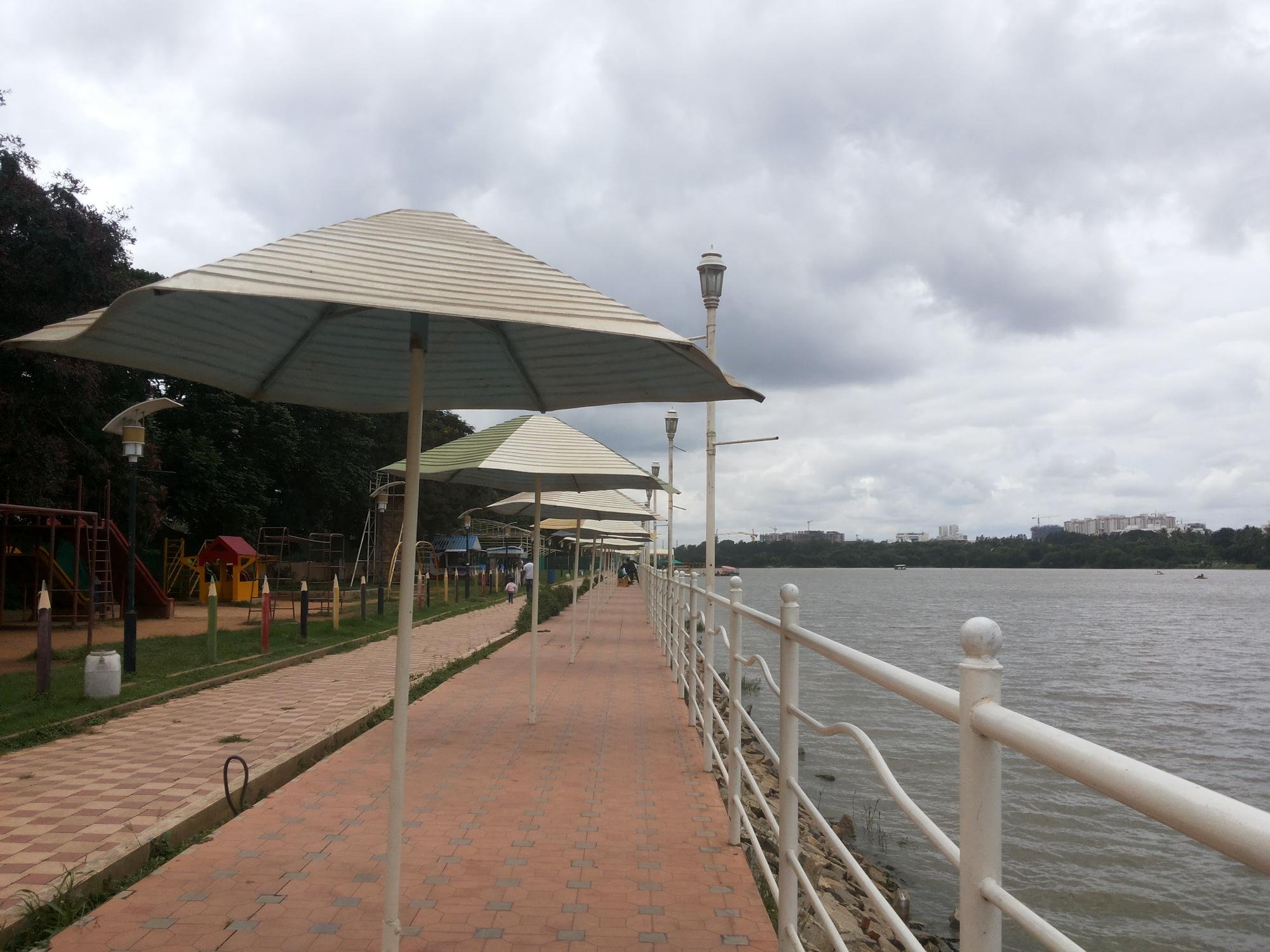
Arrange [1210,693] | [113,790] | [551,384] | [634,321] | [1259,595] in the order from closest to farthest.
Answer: [634,321]
[551,384]
[113,790]
[1210,693]
[1259,595]

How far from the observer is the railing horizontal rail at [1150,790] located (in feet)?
2.97

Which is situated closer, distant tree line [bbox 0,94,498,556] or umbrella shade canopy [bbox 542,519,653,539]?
distant tree line [bbox 0,94,498,556]

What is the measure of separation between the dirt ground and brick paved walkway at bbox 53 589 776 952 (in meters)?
7.39

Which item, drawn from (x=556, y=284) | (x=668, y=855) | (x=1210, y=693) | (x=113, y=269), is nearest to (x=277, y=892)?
(x=668, y=855)

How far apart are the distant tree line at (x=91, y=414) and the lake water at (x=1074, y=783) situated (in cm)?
1246

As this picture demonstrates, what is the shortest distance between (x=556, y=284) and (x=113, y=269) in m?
17.4

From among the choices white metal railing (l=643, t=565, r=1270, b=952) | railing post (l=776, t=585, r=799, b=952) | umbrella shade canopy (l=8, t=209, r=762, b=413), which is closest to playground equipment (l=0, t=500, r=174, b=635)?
umbrella shade canopy (l=8, t=209, r=762, b=413)

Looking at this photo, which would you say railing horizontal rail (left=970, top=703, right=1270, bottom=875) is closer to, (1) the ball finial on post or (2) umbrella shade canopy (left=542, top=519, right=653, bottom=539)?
(1) the ball finial on post

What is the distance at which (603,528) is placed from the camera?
24.0m

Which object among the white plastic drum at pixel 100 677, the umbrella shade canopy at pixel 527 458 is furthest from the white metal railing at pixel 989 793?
the white plastic drum at pixel 100 677

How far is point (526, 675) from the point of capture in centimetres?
1151

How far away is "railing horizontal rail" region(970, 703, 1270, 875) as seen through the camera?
2.97 ft

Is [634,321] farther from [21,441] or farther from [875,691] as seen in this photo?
[21,441]

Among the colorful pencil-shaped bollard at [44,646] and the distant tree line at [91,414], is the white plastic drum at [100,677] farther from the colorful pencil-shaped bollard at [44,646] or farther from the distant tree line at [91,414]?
the distant tree line at [91,414]
